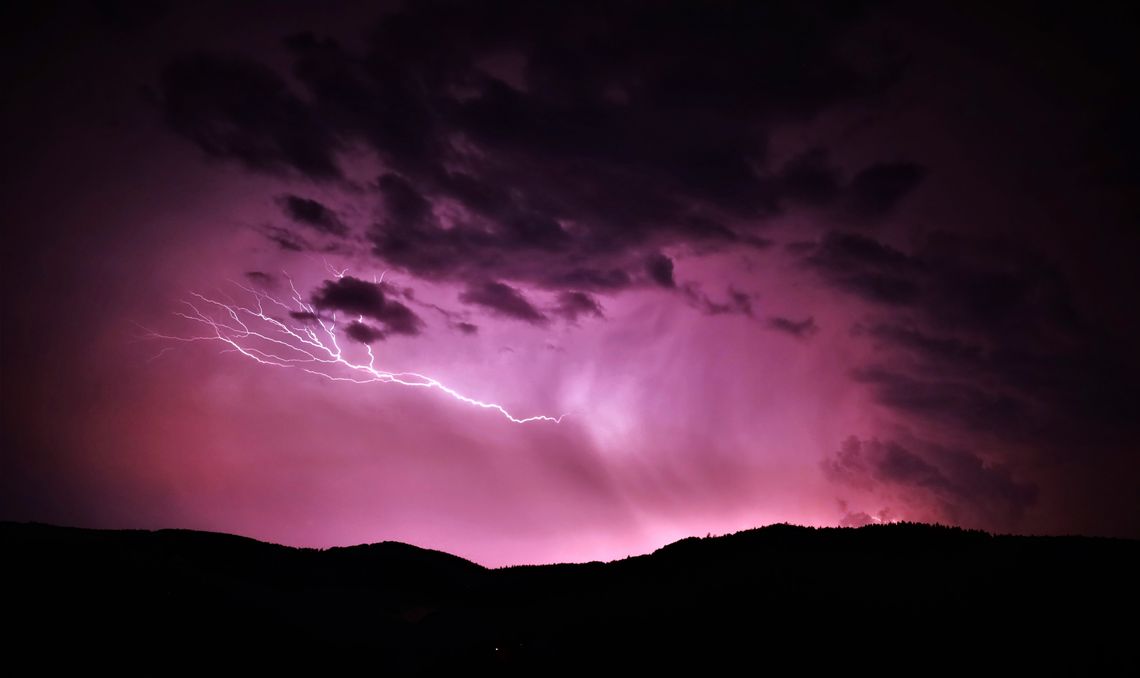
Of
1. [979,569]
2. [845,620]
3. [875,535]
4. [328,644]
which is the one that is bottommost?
[328,644]

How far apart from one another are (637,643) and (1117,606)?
1021 centimetres

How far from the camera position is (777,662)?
527 inches

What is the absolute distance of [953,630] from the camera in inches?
513

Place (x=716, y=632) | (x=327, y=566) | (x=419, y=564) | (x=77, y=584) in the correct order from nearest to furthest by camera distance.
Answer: (x=716, y=632)
(x=77, y=584)
(x=327, y=566)
(x=419, y=564)

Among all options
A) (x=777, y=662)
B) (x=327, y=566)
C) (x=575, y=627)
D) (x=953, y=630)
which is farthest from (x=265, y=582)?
(x=953, y=630)

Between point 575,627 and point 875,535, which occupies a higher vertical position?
point 875,535

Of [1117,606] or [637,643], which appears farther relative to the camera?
[637,643]

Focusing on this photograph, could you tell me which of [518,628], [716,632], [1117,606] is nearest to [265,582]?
[518,628]

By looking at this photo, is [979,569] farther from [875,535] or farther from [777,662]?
[875,535]

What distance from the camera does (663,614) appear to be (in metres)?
17.3

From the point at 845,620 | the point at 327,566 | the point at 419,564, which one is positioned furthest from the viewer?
the point at 419,564

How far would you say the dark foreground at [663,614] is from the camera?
12.7 metres

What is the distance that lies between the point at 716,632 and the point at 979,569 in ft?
23.2

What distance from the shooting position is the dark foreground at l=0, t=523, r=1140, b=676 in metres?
12.7
